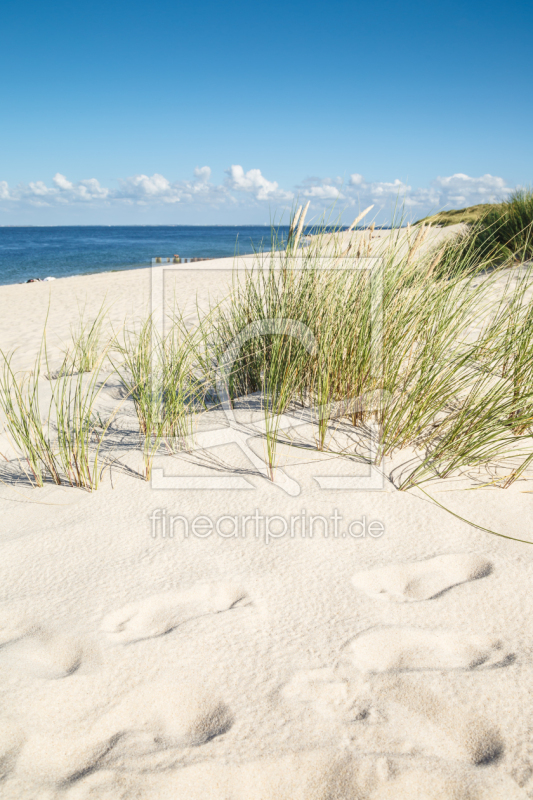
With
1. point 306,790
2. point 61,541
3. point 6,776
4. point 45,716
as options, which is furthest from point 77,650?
point 306,790

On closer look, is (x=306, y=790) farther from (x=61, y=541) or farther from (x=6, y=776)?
(x=61, y=541)

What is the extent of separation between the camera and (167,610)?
1260 mm

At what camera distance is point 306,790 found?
846 millimetres

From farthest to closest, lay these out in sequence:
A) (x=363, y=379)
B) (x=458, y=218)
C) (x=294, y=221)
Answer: (x=458, y=218)
(x=294, y=221)
(x=363, y=379)

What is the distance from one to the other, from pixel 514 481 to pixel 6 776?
1.71m

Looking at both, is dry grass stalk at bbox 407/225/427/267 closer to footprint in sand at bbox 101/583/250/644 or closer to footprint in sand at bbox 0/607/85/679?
footprint in sand at bbox 101/583/250/644

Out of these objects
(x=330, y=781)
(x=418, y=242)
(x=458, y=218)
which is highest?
(x=458, y=218)

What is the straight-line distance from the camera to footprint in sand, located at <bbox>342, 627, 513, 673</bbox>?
1.09m

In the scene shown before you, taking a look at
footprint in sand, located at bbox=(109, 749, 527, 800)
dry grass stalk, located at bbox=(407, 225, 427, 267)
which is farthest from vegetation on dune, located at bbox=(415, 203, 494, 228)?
footprint in sand, located at bbox=(109, 749, 527, 800)

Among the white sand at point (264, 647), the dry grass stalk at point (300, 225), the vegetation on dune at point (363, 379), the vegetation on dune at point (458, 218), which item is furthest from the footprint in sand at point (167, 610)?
the vegetation on dune at point (458, 218)

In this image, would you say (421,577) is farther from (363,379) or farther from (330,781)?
(363,379)

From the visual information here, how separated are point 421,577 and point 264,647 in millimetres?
520

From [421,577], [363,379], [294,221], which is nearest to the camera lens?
[421,577]

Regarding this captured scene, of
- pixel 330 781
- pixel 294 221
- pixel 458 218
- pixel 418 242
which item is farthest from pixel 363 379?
pixel 458 218
